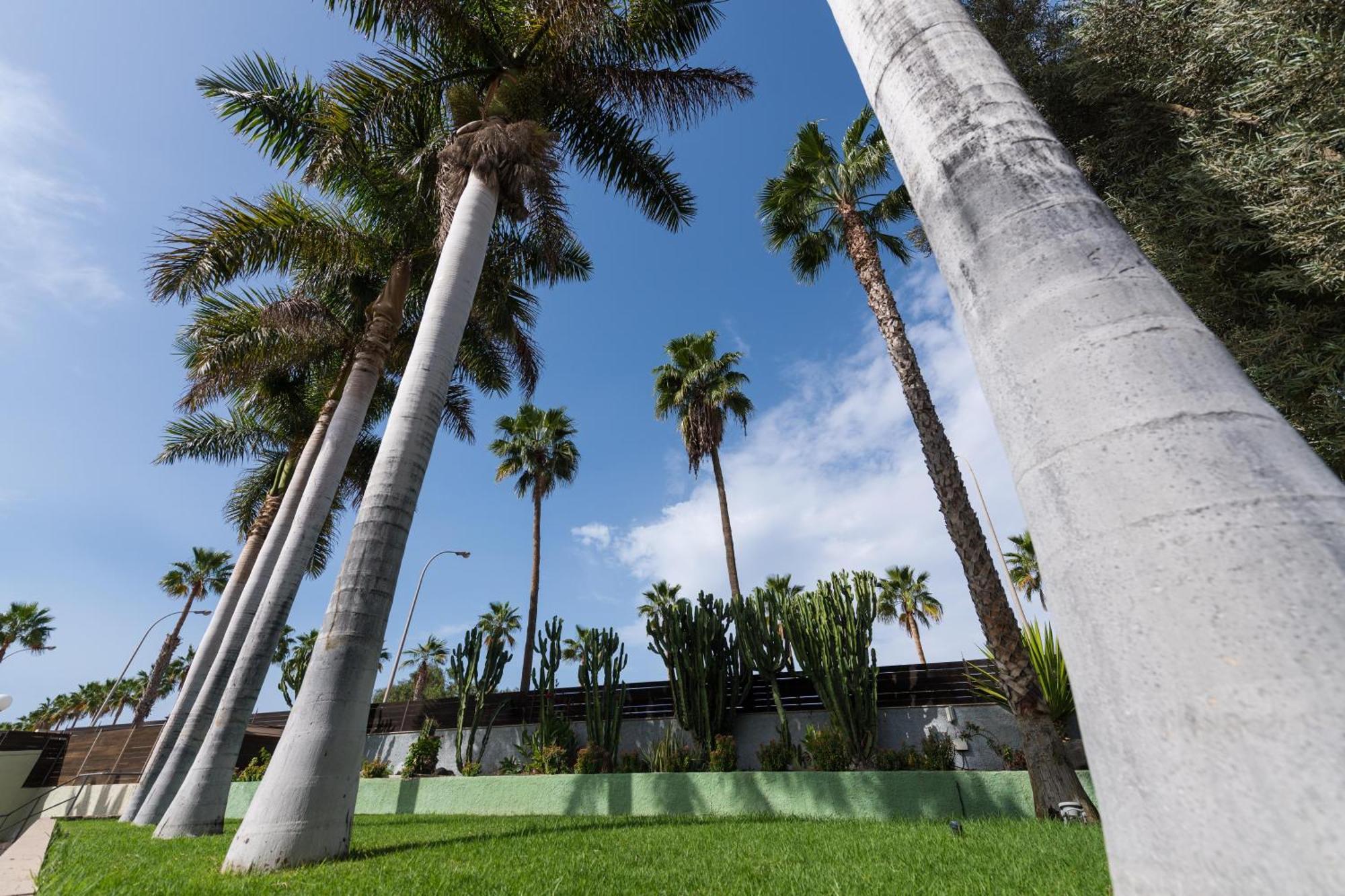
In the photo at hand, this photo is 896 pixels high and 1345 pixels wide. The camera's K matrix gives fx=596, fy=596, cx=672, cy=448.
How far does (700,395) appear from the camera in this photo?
76.8 ft

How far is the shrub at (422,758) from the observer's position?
47.1 ft

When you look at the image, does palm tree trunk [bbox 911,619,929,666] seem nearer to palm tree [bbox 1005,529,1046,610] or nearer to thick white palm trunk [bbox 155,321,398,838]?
palm tree [bbox 1005,529,1046,610]

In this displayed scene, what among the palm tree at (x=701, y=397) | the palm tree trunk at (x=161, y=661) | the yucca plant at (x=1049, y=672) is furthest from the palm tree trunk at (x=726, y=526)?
the palm tree trunk at (x=161, y=661)

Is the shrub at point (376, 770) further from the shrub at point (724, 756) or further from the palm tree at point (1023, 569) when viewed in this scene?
the palm tree at point (1023, 569)

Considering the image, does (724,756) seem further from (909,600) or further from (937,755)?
(909,600)

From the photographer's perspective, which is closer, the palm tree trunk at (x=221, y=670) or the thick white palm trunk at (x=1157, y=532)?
the thick white palm trunk at (x=1157, y=532)

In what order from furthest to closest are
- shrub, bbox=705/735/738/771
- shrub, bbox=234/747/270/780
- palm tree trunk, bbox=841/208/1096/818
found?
shrub, bbox=234/747/270/780 < shrub, bbox=705/735/738/771 < palm tree trunk, bbox=841/208/1096/818

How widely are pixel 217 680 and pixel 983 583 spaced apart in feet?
42.9

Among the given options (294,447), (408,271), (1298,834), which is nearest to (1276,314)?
(1298,834)

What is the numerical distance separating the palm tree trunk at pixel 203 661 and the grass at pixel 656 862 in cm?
573

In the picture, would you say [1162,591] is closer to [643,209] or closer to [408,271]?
[643,209]

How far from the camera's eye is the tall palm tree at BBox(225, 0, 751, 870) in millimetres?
5207

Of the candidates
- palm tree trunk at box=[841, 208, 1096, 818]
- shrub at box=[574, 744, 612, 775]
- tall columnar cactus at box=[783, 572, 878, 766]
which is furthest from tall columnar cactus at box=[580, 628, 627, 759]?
palm tree trunk at box=[841, 208, 1096, 818]

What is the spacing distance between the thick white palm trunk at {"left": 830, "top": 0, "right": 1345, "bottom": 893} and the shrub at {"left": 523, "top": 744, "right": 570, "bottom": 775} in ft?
43.3
